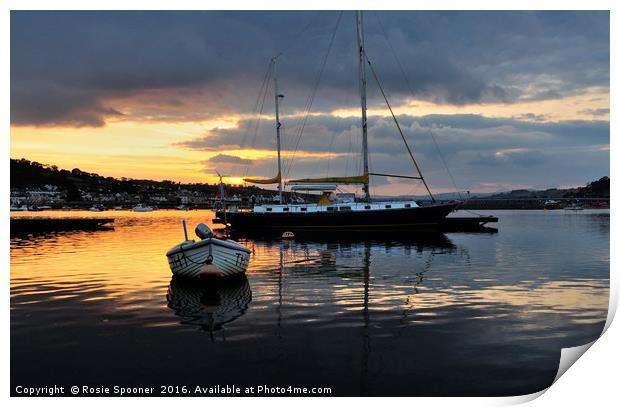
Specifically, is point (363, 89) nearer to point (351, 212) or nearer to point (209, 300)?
point (351, 212)

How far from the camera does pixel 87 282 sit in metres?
21.6

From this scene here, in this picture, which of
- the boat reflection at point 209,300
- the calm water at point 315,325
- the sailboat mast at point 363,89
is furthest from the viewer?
the sailboat mast at point 363,89

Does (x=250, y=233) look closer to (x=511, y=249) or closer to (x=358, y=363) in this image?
(x=511, y=249)

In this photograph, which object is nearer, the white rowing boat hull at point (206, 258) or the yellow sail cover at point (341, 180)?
the white rowing boat hull at point (206, 258)

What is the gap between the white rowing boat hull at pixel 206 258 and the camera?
19797 mm

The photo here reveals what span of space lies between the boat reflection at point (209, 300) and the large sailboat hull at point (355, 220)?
32.9 m

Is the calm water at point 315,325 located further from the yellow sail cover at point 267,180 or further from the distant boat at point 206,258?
the yellow sail cover at point 267,180

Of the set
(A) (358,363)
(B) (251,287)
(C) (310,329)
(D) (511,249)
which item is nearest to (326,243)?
(D) (511,249)

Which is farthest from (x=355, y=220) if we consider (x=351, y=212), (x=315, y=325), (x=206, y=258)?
(x=315, y=325)

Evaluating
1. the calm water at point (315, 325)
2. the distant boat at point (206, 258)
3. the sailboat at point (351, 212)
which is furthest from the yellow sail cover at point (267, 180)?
the distant boat at point (206, 258)

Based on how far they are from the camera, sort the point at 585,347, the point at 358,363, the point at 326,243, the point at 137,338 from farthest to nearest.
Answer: the point at 326,243, the point at 137,338, the point at 585,347, the point at 358,363

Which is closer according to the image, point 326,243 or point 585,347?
point 585,347

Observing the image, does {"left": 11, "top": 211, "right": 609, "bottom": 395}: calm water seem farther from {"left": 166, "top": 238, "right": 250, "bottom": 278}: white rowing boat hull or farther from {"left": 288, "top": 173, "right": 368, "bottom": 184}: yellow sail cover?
{"left": 288, "top": 173, "right": 368, "bottom": 184}: yellow sail cover
